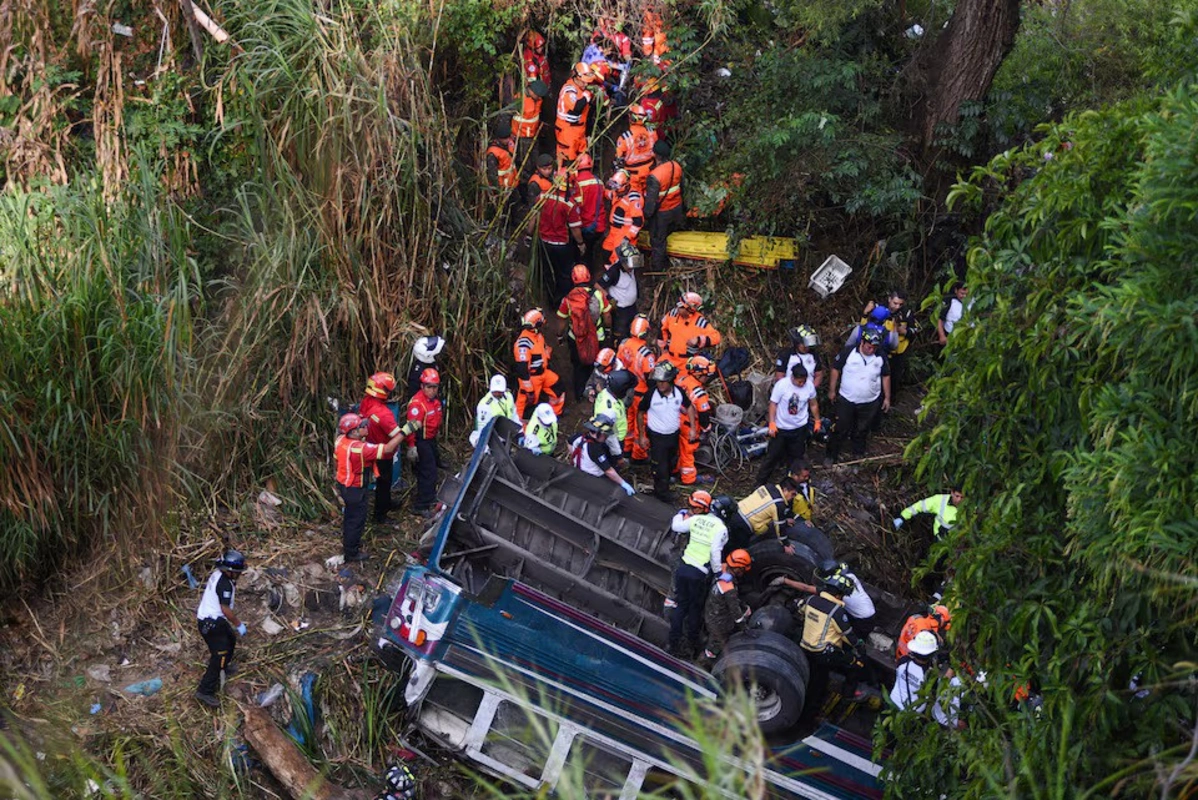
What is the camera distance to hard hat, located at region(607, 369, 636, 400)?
32.9 ft

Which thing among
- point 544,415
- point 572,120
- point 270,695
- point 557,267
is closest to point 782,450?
point 544,415

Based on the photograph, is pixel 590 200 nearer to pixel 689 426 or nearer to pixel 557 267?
pixel 557 267

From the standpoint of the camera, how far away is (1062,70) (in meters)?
12.5

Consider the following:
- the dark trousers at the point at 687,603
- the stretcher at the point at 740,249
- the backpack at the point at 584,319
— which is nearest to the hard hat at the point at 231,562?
the dark trousers at the point at 687,603

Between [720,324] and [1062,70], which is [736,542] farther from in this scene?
[1062,70]

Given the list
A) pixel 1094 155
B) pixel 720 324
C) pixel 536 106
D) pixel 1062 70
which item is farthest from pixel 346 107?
pixel 1062 70

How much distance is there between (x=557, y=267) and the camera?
12320 mm

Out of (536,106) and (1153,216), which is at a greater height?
(1153,216)

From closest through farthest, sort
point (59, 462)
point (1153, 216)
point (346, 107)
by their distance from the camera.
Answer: point (1153, 216) → point (59, 462) → point (346, 107)

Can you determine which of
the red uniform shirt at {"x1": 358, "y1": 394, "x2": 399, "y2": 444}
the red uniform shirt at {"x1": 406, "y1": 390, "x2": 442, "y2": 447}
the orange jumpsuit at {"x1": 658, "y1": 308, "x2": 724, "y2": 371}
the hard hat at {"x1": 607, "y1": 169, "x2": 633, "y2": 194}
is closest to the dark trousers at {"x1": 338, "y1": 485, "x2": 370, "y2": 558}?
the red uniform shirt at {"x1": 358, "y1": 394, "x2": 399, "y2": 444}

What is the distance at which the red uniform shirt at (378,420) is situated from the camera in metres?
9.77

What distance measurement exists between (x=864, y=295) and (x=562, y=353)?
135 inches

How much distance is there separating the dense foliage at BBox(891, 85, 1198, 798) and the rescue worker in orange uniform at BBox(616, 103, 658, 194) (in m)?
5.81

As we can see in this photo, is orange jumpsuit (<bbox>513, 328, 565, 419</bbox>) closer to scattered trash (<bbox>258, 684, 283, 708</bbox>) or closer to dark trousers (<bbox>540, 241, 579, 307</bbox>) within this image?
dark trousers (<bbox>540, 241, 579, 307</bbox>)
